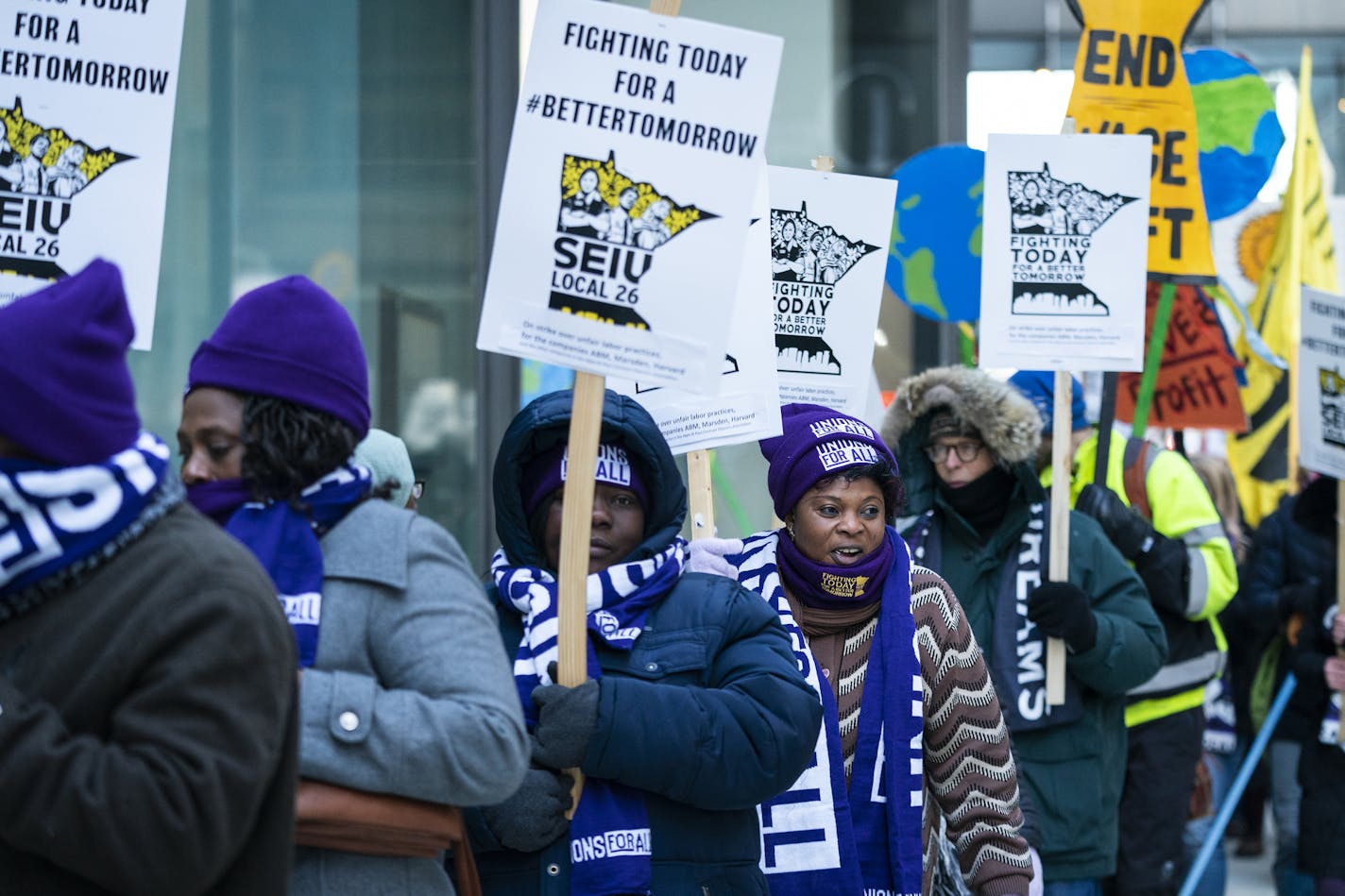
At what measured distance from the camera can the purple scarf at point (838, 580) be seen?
354 centimetres

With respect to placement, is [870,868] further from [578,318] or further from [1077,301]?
[1077,301]

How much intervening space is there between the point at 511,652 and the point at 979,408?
221 cm

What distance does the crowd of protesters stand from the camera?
1934 millimetres

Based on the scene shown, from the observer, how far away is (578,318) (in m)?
2.87

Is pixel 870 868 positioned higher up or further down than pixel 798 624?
further down

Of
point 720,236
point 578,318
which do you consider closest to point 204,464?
point 578,318

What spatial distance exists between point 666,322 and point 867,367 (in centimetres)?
170

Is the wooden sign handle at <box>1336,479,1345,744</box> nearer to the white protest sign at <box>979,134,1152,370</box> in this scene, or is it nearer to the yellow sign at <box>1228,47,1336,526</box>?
the white protest sign at <box>979,134,1152,370</box>

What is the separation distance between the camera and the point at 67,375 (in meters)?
1.99

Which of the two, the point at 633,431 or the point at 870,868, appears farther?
the point at 870,868

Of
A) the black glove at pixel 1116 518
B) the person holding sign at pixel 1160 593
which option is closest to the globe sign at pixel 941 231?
the person holding sign at pixel 1160 593

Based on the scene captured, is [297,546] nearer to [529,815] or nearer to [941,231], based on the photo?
[529,815]

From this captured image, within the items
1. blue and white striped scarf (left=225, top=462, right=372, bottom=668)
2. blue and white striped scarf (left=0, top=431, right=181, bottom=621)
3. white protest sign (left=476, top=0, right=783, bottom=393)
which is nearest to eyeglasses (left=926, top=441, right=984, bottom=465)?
white protest sign (left=476, top=0, right=783, bottom=393)

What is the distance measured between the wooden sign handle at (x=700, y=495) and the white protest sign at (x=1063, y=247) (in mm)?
1318
